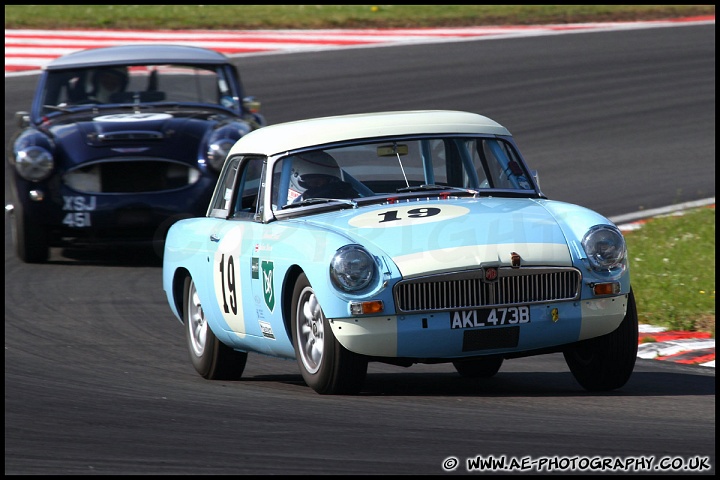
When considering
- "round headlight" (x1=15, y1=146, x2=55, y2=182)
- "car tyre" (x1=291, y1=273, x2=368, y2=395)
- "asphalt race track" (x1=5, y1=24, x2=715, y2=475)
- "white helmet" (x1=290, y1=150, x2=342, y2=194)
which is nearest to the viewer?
"asphalt race track" (x1=5, y1=24, x2=715, y2=475)

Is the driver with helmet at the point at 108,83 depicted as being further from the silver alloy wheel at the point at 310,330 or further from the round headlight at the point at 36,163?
the silver alloy wheel at the point at 310,330

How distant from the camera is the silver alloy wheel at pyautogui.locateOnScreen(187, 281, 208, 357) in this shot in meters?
7.77

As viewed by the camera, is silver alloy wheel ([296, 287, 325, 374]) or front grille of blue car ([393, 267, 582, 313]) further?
silver alloy wheel ([296, 287, 325, 374])

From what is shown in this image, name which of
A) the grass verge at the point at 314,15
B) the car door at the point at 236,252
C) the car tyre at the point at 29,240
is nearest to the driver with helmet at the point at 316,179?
the car door at the point at 236,252

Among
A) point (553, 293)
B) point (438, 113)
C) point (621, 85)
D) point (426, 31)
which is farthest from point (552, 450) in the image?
point (426, 31)

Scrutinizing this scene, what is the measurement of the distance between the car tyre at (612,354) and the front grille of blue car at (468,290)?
1.24 feet

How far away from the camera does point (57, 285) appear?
35.5 ft

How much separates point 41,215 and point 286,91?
861 cm

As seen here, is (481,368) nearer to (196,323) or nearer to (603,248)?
(603,248)

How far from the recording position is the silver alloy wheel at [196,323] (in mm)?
7770

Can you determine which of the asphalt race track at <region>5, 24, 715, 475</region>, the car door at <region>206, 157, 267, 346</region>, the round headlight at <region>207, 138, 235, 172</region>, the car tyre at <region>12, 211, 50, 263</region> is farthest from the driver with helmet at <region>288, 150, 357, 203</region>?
the car tyre at <region>12, 211, 50, 263</region>

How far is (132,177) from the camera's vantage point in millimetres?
11539

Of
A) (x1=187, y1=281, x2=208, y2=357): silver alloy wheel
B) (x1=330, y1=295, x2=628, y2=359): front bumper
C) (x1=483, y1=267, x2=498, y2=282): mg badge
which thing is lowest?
(x1=187, y1=281, x2=208, y2=357): silver alloy wheel

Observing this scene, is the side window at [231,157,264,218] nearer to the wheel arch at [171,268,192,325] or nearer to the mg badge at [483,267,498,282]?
the wheel arch at [171,268,192,325]
